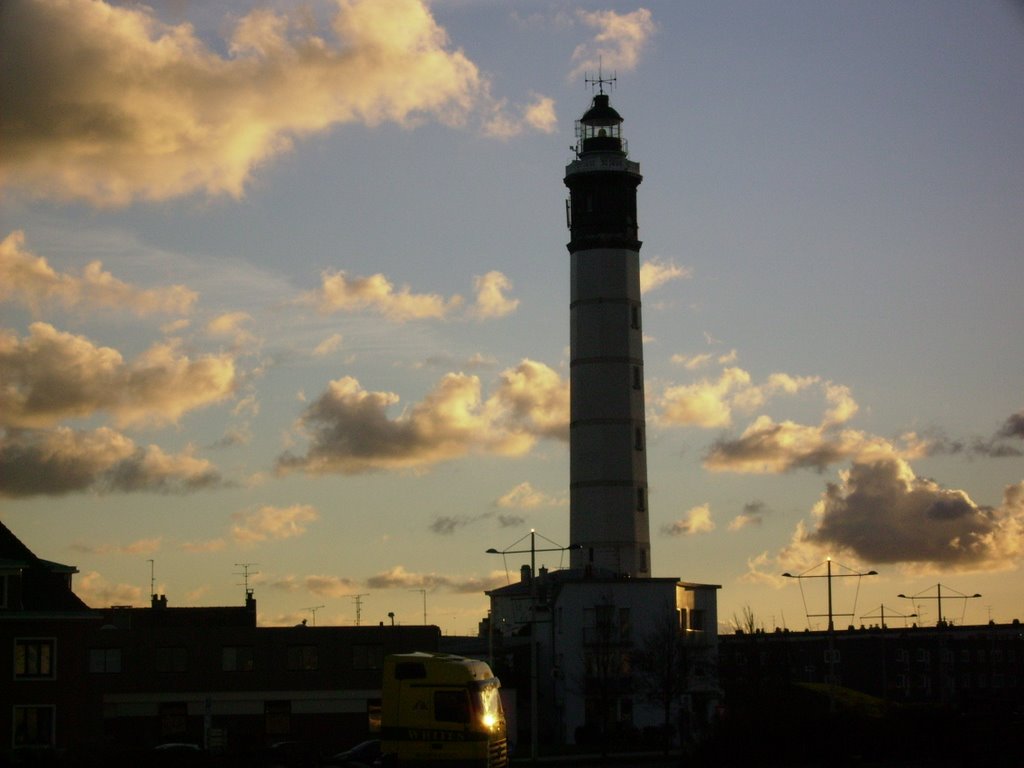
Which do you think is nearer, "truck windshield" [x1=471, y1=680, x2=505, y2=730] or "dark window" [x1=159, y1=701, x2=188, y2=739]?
"truck windshield" [x1=471, y1=680, x2=505, y2=730]

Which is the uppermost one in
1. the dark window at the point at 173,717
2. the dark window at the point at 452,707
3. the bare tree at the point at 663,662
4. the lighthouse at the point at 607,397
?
the lighthouse at the point at 607,397

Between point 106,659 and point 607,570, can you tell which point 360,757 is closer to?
point 106,659

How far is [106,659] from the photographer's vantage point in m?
87.8

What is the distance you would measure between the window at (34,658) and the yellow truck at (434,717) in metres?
24.7

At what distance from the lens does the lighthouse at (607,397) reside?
93562mm

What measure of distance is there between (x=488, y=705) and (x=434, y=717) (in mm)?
1887

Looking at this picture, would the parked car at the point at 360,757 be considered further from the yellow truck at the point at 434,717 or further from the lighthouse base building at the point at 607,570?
the lighthouse base building at the point at 607,570

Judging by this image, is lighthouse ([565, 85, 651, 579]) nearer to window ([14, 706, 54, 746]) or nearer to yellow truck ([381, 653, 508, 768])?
window ([14, 706, 54, 746])

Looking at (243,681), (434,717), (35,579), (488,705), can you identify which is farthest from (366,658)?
(434,717)

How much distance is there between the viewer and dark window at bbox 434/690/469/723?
44.2 metres

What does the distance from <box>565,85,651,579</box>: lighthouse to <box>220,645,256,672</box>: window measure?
1801 centimetres

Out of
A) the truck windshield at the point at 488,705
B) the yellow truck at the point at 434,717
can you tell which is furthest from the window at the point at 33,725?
the truck windshield at the point at 488,705


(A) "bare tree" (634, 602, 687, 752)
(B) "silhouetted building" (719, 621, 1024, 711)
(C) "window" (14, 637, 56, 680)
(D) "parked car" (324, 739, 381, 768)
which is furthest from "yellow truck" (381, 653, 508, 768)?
(B) "silhouetted building" (719, 621, 1024, 711)

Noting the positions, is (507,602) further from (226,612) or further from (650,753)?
(650,753)
